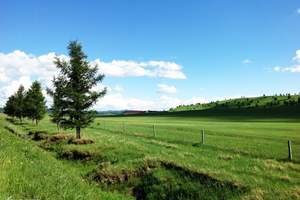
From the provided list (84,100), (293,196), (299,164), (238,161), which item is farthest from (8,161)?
(84,100)

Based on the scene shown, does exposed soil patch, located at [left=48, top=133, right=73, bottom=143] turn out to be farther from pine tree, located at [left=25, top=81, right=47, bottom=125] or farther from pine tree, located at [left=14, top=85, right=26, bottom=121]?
pine tree, located at [left=14, top=85, right=26, bottom=121]

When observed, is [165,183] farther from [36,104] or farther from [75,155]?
[36,104]

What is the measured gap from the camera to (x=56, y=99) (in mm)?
42062

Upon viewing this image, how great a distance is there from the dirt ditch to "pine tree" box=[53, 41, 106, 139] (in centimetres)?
1740

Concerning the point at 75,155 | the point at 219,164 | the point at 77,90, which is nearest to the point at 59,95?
the point at 77,90

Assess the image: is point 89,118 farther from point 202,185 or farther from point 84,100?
point 202,185

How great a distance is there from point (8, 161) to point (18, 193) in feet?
14.3

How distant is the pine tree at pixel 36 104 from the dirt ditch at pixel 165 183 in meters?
50.3

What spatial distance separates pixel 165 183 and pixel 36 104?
184 feet

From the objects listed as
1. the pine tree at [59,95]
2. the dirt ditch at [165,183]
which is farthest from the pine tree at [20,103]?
the dirt ditch at [165,183]

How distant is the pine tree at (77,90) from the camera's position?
4188cm

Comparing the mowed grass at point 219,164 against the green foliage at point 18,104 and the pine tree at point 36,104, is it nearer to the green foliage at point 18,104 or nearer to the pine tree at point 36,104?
the pine tree at point 36,104

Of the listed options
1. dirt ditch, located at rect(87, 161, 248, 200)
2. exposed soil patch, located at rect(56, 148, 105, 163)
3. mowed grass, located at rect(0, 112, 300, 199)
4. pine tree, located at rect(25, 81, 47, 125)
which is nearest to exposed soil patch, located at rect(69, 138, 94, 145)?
mowed grass, located at rect(0, 112, 300, 199)

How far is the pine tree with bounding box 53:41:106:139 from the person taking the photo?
41875 mm
